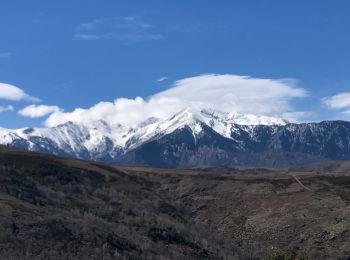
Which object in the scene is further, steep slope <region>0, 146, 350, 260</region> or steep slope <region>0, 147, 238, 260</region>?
steep slope <region>0, 146, 350, 260</region>

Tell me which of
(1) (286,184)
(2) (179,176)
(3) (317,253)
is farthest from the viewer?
(2) (179,176)

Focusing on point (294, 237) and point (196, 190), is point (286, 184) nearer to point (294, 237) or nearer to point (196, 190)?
point (196, 190)

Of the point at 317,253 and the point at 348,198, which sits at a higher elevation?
the point at 348,198

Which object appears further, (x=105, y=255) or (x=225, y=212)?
(x=225, y=212)

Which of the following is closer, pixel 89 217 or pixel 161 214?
pixel 89 217

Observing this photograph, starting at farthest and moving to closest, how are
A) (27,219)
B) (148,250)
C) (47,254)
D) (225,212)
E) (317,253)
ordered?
(225,212) → (317,253) → (148,250) → (27,219) → (47,254)

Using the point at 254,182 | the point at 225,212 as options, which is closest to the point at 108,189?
the point at 225,212

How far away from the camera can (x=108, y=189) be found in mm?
143500

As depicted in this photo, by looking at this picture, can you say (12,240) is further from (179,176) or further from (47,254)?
(179,176)

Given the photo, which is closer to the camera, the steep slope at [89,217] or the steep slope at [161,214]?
the steep slope at [89,217]

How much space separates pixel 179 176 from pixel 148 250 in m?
102

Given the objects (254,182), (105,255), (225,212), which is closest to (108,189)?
(225,212)

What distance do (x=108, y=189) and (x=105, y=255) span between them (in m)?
70.6

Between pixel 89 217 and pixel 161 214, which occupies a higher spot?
pixel 89 217
